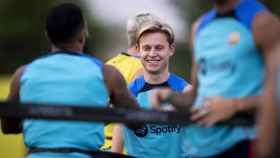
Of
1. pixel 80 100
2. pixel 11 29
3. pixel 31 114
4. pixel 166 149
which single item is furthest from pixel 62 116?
pixel 11 29

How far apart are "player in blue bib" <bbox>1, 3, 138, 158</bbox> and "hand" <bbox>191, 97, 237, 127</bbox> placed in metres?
1.10

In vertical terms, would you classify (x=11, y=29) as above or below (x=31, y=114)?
below

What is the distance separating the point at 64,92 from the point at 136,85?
2.46 metres

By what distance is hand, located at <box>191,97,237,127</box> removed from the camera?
653 cm

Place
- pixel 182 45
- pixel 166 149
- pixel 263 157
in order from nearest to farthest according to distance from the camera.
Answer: pixel 263 157 < pixel 166 149 < pixel 182 45

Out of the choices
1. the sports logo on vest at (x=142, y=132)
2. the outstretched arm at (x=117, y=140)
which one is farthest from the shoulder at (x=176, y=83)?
the outstretched arm at (x=117, y=140)

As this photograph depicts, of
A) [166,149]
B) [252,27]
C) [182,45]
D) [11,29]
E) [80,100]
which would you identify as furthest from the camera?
[11,29]

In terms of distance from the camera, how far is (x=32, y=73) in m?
7.73

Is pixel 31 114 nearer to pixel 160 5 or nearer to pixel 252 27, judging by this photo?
pixel 252 27

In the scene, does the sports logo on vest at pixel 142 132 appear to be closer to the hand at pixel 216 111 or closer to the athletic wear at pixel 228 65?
the athletic wear at pixel 228 65

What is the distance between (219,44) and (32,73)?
1.33 metres

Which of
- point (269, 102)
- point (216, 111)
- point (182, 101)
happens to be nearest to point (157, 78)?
point (182, 101)

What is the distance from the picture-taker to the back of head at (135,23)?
10609mm

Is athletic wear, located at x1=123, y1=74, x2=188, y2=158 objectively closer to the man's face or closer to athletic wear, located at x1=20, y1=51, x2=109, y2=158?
the man's face
